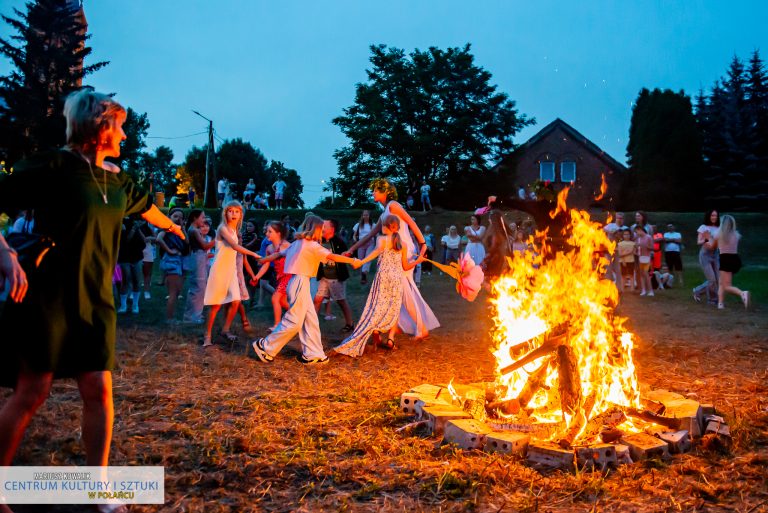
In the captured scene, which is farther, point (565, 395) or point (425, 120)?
point (425, 120)

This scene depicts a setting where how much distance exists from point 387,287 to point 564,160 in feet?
143

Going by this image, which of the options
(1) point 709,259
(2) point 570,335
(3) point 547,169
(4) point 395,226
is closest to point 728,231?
(1) point 709,259

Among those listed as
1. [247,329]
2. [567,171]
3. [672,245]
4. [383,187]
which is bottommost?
[247,329]

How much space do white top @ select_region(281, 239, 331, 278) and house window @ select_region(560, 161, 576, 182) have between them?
43868 mm

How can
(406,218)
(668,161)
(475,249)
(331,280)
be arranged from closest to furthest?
1. (406,218)
2. (331,280)
3. (475,249)
4. (668,161)

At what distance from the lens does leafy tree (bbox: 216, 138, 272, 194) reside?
6838cm

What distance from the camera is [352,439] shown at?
4906 millimetres

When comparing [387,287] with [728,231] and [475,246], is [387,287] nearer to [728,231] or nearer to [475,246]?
[728,231]

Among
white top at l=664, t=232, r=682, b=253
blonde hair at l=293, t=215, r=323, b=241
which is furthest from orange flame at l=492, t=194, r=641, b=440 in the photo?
white top at l=664, t=232, r=682, b=253

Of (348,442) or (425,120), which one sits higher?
(425,120)

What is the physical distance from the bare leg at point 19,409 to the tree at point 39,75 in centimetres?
3945

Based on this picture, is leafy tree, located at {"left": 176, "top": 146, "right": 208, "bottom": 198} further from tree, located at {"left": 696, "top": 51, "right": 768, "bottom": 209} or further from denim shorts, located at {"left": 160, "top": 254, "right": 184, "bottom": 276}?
denim shorts, located at {"left": 160, "top": 254, "right": 184, "bottom": 276}

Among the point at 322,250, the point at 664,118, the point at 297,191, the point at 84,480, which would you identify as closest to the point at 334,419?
the point at 84,480

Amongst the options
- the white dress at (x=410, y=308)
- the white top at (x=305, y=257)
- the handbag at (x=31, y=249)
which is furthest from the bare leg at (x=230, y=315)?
the handbag at (x=31, y=249)
